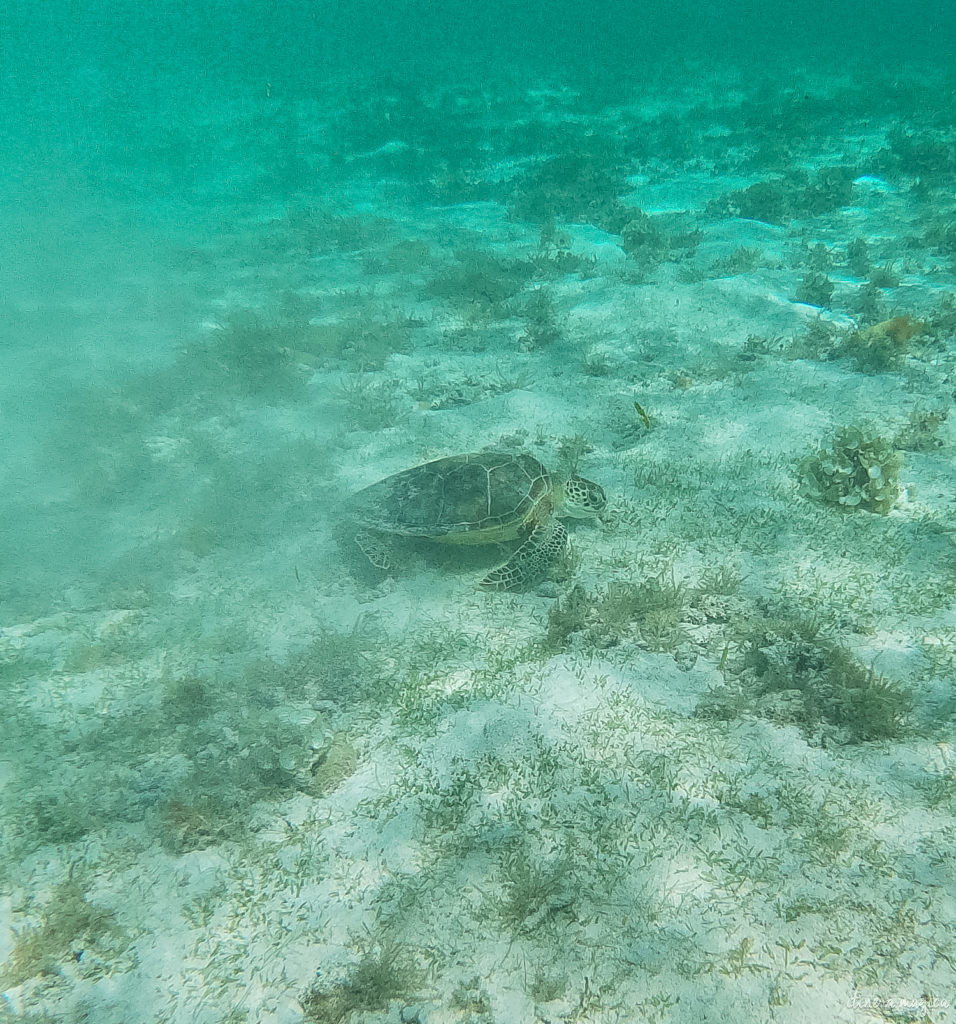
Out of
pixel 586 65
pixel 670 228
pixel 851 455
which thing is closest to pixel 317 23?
pixel 586 65

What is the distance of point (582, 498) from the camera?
5.59 metres

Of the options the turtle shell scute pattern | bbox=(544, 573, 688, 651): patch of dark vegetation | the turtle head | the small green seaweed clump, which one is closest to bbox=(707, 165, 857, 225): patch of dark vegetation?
the small green seaweed clump

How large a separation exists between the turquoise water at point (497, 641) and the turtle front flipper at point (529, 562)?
82mm

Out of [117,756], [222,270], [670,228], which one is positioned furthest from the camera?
[222,270]

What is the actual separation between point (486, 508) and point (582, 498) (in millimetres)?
1047

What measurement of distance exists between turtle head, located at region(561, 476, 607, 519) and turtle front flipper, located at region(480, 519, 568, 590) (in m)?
0.39

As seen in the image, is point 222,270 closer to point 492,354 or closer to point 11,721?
point 492,354

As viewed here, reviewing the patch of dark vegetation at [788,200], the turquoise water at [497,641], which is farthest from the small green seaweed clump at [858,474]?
the patch of dark vegetation at [788,200]

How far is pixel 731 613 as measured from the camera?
15.3ft

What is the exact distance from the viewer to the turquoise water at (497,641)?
116 inches

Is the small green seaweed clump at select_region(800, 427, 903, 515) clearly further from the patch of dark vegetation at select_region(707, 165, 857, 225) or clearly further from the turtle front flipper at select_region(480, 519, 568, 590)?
the patch of dark vegetation at select_region(707, 165, 857, 225)

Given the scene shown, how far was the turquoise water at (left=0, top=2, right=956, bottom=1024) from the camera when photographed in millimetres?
2938

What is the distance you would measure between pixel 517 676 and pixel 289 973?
2.32m

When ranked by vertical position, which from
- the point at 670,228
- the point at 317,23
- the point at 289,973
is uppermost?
the point at 317,23
